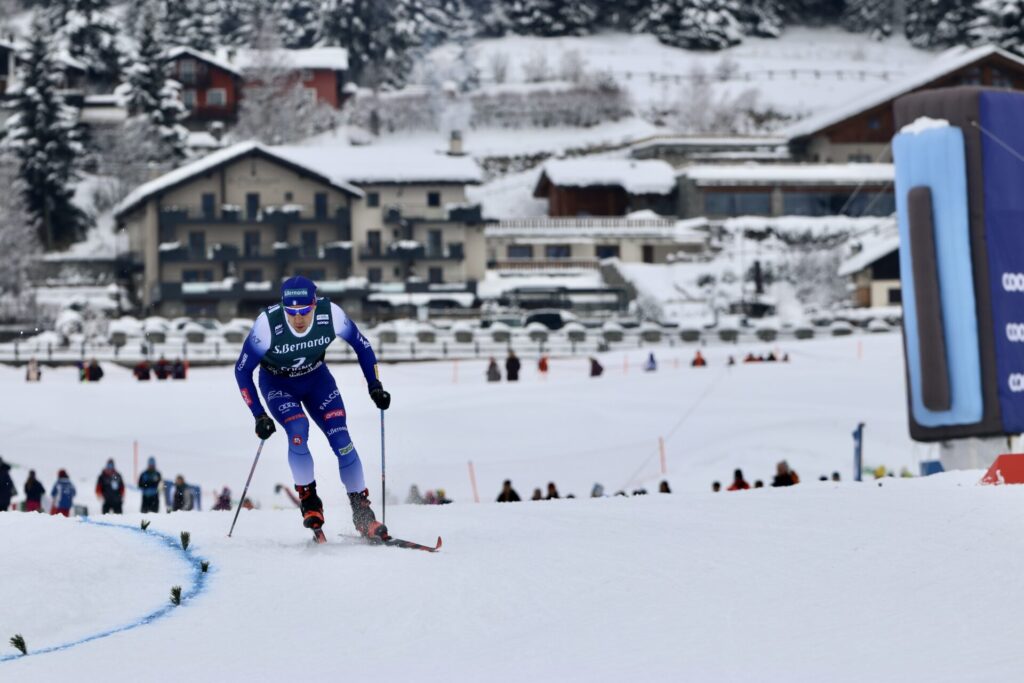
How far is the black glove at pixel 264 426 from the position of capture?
394 inches

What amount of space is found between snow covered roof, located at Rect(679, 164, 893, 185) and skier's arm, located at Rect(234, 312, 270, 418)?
74876 millimetres

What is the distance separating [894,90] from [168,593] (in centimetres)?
8372

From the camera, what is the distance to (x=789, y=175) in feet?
277

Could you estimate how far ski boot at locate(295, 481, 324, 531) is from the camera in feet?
33.1

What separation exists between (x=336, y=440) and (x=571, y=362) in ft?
136

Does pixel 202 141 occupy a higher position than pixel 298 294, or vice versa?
pixel 202 141

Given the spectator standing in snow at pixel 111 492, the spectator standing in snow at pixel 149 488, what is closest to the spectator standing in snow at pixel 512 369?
the spectator standing in snow at pixel 111 492

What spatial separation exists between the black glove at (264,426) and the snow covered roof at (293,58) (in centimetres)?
9328

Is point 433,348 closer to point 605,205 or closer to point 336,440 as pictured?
point 605,205

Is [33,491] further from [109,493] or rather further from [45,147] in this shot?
[45,147]

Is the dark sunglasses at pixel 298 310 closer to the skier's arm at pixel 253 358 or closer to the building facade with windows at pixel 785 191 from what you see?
the skier's arm at pixel 253 358

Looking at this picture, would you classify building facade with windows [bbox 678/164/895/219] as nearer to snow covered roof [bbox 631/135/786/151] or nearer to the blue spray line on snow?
snow covered roof [bbox 631/135/786/151]

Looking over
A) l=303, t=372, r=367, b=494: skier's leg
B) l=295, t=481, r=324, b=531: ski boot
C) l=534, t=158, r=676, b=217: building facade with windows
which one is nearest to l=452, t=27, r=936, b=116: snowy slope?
l=534, t=158, r=676, b=217: building facade with windows

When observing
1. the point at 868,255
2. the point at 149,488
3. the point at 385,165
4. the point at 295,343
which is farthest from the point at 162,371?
the point at 385,165
